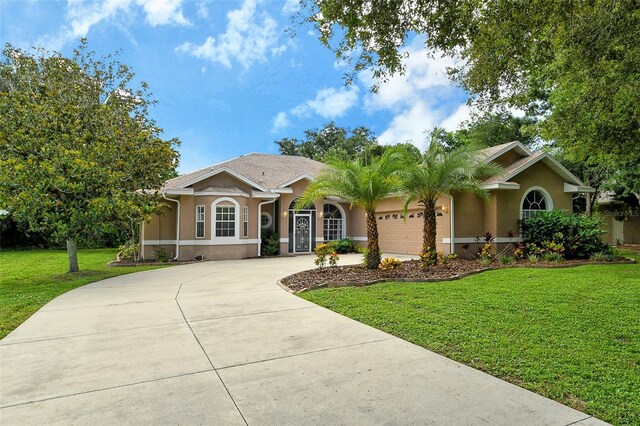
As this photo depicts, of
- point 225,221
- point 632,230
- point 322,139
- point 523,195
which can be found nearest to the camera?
point 523,195

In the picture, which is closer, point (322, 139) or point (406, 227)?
point (406, 227)

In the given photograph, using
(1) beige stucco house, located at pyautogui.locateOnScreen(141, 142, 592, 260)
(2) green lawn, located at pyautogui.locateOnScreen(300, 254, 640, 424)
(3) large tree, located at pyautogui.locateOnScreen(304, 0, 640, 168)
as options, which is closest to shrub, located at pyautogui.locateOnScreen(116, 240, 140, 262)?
(1) beige stucco house, located at pyautogui.locateOnScreen(141, 142, 592, 260)

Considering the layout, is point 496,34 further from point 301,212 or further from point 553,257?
point 301,212

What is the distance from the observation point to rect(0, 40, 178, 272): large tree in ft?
35.3

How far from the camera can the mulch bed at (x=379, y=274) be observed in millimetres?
9375

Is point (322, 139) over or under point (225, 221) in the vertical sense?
over

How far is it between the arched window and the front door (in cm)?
129

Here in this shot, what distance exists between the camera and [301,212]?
1988 centimetres

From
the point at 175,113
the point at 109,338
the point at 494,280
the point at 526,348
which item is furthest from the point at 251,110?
the point at 526,348

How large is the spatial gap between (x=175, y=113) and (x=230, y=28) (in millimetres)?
9487

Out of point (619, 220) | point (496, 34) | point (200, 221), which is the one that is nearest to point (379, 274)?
point (496, 34)

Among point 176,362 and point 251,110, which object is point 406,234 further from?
point 176,362

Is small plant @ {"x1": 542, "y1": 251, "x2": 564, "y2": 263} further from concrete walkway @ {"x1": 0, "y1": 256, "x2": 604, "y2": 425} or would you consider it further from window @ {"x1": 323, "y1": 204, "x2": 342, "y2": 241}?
concrete walkway @ {"x1": 0, "y1": 256, "x2": 604, "y2": 425}

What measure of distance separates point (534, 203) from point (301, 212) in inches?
431
